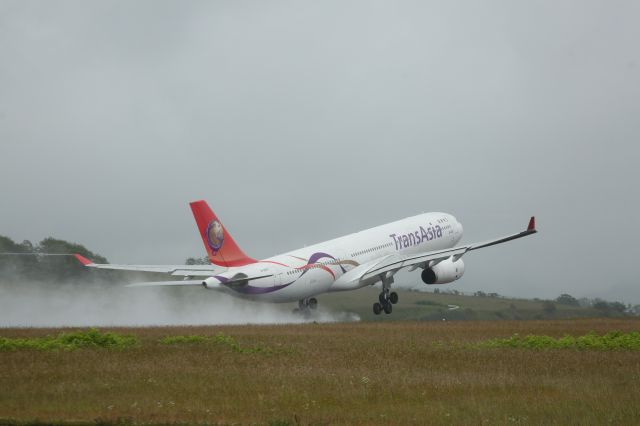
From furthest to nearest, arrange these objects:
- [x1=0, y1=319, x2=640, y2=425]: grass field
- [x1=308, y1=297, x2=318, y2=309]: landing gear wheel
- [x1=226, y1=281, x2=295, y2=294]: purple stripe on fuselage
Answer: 1. [x1=308, y1=297, x2=318, y2=309]: landing gear wheel
2. [x1=226, y1=281, x2=295, y2=294]: purple stripe on fuselage
3. [x1=0, y1=319, x2=640, y2=425]: grass field

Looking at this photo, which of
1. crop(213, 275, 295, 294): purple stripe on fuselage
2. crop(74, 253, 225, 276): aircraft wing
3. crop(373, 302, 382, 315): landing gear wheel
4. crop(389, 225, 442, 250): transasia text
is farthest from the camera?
crop(389, 225, 442, 250): transasia text

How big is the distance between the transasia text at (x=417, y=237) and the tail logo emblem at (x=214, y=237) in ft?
51.4

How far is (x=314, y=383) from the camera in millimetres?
23453

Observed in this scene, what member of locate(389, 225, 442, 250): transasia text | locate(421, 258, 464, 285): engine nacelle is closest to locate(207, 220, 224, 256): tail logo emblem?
locate(389, 225, 442, 250): transasia text

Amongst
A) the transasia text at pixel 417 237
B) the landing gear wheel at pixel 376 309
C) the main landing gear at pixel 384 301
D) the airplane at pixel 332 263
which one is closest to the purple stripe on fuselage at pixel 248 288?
the airplane at pixel 332 263

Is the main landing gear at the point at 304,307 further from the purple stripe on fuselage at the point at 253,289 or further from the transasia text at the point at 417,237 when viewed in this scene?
the transasia text at the point at 417,237

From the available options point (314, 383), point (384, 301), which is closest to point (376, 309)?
point (384, 301)

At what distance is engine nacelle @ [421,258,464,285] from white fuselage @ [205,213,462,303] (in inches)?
98.7

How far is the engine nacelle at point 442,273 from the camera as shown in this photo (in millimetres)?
60094

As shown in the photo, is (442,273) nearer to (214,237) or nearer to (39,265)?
(214,237)

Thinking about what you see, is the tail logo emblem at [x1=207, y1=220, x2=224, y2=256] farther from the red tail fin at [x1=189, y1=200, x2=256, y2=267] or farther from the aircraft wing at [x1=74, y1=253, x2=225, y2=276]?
the aircraft wing at [x1=74, y1=253, x2=225, y2=276]

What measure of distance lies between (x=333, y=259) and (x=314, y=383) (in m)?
31.7

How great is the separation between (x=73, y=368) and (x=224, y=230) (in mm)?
24561

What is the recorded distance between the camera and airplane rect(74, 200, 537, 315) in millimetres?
48750
